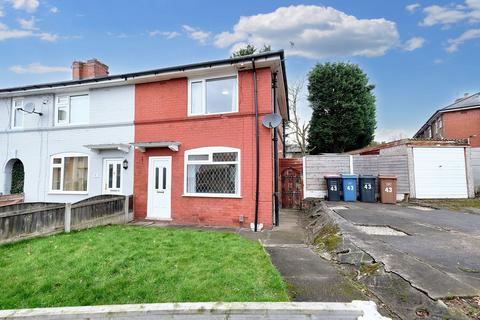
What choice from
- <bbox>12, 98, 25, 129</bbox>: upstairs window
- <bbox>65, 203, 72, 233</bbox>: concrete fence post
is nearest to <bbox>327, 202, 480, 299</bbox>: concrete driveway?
<bbox>65, 203, 72, 233</bbox>: concrete fence post

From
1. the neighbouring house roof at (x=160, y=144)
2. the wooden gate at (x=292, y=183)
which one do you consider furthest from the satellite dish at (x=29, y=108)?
the wooden gate at (x=292, y=183)

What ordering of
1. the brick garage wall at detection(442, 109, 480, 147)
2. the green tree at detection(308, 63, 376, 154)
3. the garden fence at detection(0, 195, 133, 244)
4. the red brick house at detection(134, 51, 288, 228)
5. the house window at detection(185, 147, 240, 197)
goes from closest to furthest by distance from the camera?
the garden fence at detection(0, 195, 133, 244), the red brick house at detection(134, 51, 288, 228), the house window at detection(185, 147, 240, 197), the brick garage wall at detection(442, 109, 480, 147), the green tree at detection(308, 63, 376, 154)

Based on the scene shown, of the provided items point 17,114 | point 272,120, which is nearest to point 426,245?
point 272,120

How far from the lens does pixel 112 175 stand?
10.2 m

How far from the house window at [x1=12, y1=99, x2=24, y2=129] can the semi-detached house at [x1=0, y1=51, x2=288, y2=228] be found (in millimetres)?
48

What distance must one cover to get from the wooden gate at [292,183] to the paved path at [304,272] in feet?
16.8

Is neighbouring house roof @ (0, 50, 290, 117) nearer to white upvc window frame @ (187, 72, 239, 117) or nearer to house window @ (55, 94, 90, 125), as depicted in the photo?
white upvc window frame @ (187, 72, 239, 117)

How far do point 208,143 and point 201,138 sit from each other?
348 millimetres

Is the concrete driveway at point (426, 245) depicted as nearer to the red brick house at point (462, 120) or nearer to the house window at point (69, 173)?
the house window at point (69, 173)

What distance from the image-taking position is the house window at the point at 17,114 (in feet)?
38.3

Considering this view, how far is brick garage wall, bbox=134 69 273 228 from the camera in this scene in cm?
834

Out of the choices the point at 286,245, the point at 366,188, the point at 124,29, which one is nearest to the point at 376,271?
the point at 286,245

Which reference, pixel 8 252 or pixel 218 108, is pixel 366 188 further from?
pixel 8 252

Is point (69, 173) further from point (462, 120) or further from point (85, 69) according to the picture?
point (462, 120)
